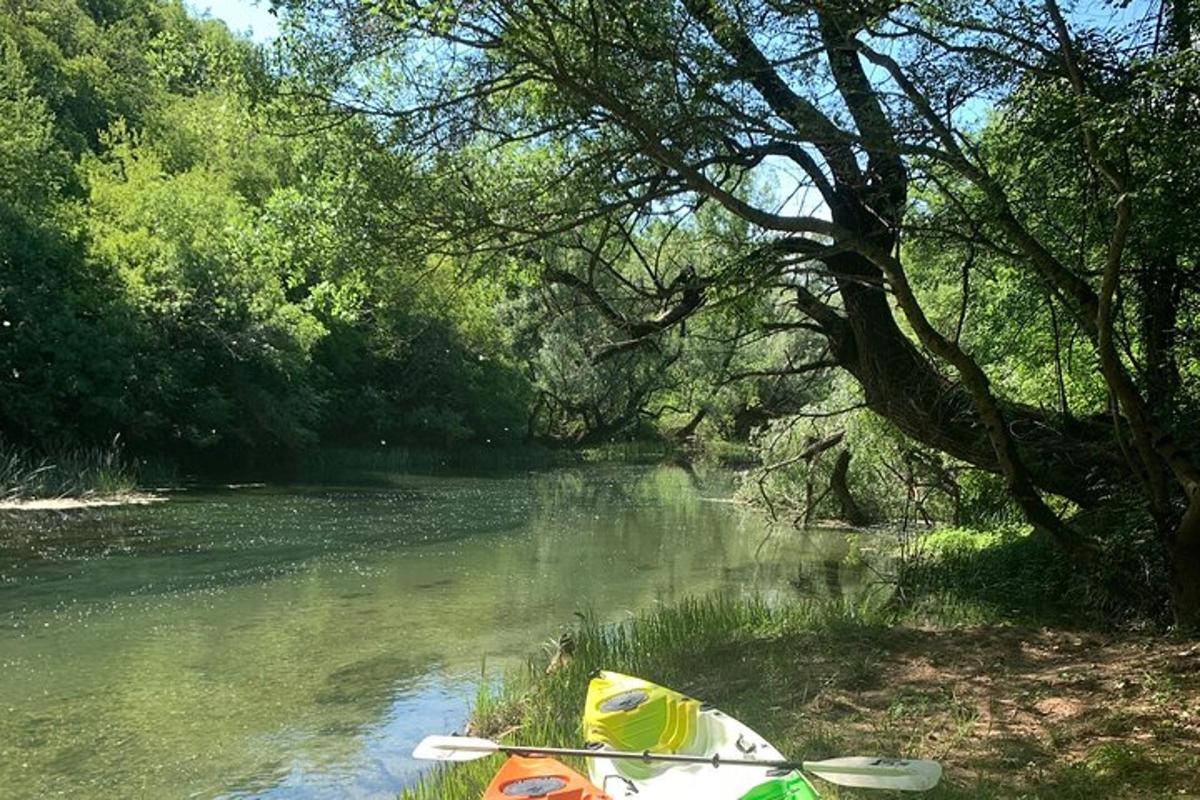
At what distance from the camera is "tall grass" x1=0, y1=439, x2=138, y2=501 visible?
62.1 feet

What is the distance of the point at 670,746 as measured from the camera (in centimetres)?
488

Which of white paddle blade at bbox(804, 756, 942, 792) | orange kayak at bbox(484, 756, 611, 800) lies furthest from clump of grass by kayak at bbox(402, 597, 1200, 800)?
orange kayak at bbox(484, 756, 611, 800)

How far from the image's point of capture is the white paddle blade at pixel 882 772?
3695 mm

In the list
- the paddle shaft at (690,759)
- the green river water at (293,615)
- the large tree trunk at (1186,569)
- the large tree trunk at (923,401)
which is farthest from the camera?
the large tree trunk at (923,401)

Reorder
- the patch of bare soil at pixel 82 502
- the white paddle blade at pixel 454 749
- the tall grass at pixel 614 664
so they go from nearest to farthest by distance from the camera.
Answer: the white paddle blade at pixel 454 749 < the tall grass at pixel 614 664 < the patch of bare soil at pixel 82 502

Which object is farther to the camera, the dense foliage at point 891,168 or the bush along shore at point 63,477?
the bush along shore at point 63,477

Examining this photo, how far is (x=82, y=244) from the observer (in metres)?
23.6

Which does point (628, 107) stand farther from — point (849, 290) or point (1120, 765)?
point (1120, 765)

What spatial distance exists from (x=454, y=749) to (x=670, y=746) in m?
1.16

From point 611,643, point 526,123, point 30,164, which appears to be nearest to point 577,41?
point 526,123

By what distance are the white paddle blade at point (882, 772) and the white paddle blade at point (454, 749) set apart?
5.47 feet

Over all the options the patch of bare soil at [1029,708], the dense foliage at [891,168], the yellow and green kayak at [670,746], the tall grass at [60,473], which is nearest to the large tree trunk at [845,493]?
the dense foliage at [891,168]

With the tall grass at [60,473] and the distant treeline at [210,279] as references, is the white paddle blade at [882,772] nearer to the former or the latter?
the distant treeline at [210,279]

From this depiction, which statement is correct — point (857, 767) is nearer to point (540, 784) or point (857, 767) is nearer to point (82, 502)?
point (540, 784)
